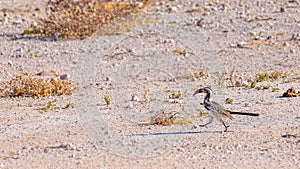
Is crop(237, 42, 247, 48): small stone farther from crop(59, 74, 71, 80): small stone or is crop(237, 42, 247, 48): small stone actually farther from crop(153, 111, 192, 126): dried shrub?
crop(153, 111, 192, 126): dried shrub

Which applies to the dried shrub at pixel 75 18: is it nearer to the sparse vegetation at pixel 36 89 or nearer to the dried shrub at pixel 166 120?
the sparse vegetation at pixel 36 89

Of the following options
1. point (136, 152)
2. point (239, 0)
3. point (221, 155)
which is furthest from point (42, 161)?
point (239, 0)

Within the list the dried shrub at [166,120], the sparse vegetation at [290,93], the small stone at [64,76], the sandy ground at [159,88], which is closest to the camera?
the sandy ground at [159,88]

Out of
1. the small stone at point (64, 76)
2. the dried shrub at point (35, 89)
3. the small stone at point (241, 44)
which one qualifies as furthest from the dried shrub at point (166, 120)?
the small stone at point (241, 44)

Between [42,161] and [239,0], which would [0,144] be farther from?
[239,0]

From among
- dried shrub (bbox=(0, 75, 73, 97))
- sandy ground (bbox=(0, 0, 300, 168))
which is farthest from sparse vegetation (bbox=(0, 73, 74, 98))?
sandy ground (bbox=(0, 0, 300, 168))
